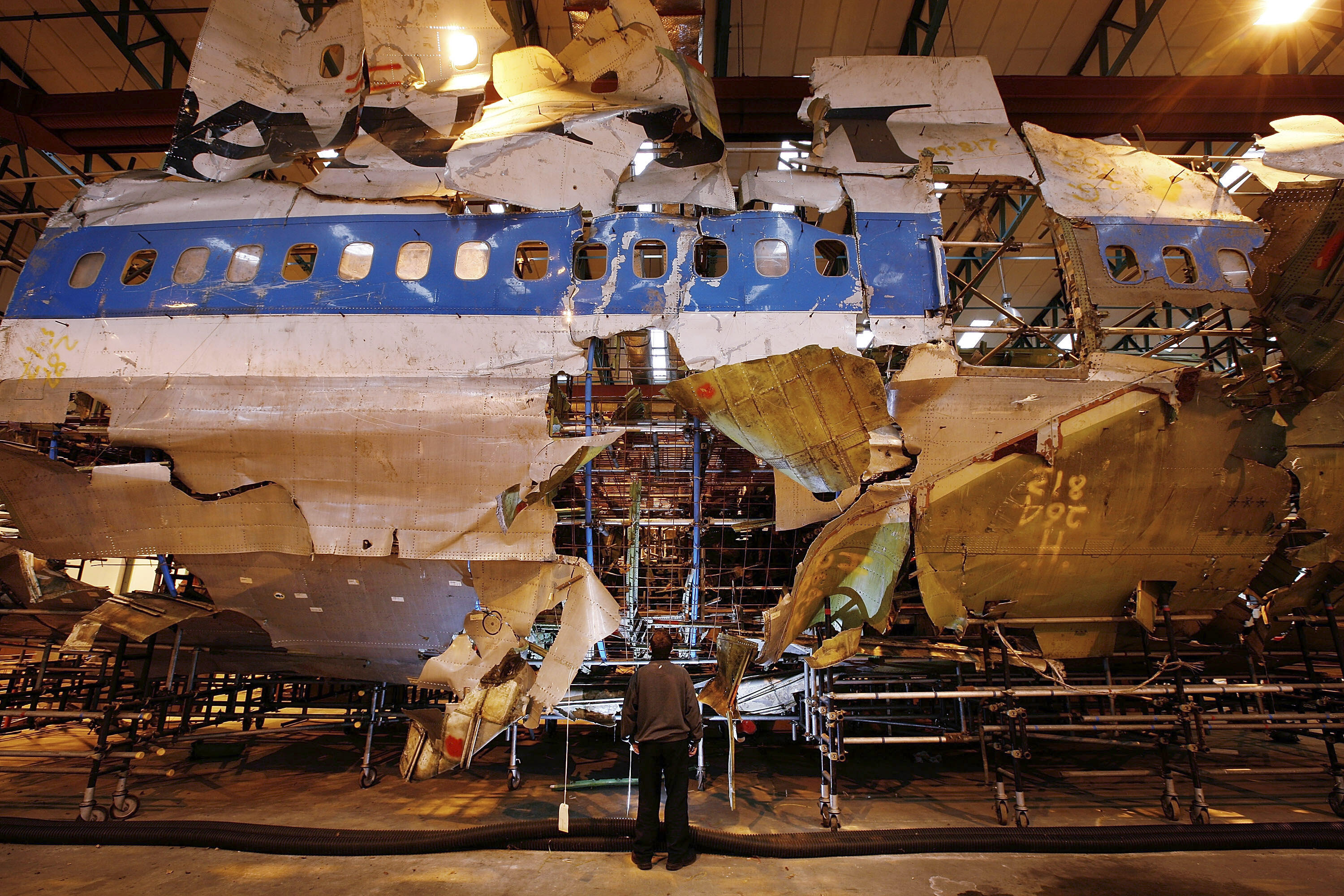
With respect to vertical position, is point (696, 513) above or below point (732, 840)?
above

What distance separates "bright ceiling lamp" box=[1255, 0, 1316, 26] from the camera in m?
9.05

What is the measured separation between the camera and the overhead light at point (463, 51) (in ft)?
26.4

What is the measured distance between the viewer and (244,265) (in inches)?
279

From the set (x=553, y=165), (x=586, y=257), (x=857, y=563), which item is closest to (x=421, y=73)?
(x=553, y=165)

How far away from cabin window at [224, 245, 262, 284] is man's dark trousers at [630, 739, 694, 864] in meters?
6.70

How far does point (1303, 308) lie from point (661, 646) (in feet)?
21.9

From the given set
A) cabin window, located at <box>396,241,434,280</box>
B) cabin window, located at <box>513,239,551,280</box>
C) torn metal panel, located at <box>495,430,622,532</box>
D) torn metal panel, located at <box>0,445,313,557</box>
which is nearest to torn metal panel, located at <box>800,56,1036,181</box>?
cabin window, located at <box>513,239,551,280</box>

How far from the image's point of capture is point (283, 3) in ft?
27.3

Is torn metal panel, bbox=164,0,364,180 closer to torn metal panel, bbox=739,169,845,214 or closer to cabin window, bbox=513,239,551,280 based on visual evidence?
cabin window, bbox=513,239,551,280

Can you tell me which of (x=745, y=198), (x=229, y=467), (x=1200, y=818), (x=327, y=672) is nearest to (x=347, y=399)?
(x=229, y=467)

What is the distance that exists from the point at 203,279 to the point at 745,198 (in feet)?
21.0

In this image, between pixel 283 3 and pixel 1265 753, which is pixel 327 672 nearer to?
pixel 283 3

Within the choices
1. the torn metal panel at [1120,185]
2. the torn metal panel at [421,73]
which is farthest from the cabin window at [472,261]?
the torn metal panel at [1120,185]

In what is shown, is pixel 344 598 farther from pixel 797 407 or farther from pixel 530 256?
pixel 797 407
